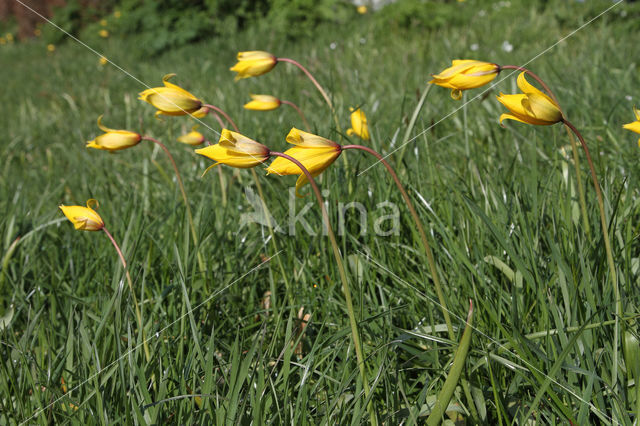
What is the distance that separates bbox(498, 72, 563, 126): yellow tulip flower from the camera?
2.60 ft

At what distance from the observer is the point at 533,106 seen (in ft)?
2.60

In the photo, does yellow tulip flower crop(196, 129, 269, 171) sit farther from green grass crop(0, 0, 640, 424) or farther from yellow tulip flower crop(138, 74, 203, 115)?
yellow tulip flower crop(138, 74, 203, 115)

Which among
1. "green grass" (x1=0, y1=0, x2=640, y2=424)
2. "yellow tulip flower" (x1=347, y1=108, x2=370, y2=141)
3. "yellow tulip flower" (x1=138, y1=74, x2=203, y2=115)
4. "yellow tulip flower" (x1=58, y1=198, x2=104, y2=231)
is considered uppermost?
"yellow tulip flower" (x1=138, y1=74, x2=203, y2=115)

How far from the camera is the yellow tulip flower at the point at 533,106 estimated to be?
79 centimetres

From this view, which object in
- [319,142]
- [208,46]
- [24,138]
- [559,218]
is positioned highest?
[319,142]

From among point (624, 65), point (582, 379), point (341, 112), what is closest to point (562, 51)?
point (624, 65)

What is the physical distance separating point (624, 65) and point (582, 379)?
2.03 meters

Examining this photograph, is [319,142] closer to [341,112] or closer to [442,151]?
[442,151]

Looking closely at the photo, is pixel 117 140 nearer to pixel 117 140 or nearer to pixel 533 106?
pixel 117 140

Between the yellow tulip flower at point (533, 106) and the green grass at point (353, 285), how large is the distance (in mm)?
209

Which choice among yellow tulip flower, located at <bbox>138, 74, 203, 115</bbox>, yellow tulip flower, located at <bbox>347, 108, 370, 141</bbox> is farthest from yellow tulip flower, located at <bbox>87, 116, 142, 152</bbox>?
yellow tulip flower, located at <bbox>347, 108, 370, 141</bbox>

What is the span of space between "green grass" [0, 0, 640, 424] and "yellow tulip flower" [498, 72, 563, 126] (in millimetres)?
209

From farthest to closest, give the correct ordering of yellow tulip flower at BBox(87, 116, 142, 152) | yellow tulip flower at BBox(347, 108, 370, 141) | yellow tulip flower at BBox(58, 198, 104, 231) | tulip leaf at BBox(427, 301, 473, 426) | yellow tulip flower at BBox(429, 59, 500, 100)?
yellow tulip flower at BBox(347, 108, 370, 141), yellow tulip flower at BBox(87, 116, 142, 152), yellow tulip flower at BBox(58, 198, 104, 231), yellow tulip flower at BBox(429, 59, 500, 100), tulip leaf at BBox(427, 301, 473, 426)

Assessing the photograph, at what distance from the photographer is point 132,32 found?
20.3 ft
